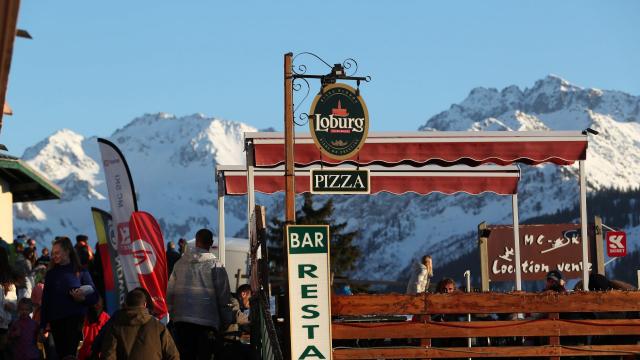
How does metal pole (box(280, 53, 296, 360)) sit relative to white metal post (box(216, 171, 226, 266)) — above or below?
above

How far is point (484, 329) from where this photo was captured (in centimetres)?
1278

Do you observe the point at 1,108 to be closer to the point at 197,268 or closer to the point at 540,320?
the point at 197,268

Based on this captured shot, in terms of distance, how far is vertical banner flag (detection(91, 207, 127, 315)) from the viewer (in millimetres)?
14992

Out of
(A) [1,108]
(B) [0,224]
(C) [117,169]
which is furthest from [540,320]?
(B) [0,224]

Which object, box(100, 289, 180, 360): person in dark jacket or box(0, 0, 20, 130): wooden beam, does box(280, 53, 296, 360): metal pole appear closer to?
box(100, 289, 180, 360): person in dark jacket

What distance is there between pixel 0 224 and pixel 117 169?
40.0ft

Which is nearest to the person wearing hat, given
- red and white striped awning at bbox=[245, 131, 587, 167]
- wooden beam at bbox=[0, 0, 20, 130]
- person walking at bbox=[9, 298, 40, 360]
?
red and white striped awning at bbox=[245, 131, 587, 167]

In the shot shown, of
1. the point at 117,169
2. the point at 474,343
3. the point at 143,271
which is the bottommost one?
the point at 474,343

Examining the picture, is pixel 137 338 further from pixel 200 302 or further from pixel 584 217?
pixel 584 217

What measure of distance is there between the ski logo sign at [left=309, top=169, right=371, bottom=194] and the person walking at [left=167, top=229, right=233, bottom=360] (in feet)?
4.00

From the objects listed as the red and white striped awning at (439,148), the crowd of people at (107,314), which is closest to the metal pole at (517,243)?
the red and white striped awning at (439,148)

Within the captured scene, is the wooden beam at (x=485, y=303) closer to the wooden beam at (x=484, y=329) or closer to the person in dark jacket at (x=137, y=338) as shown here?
the wooden beam at (x=484, y=329)

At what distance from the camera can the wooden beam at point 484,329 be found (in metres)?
12.6

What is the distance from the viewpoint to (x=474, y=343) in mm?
15039
